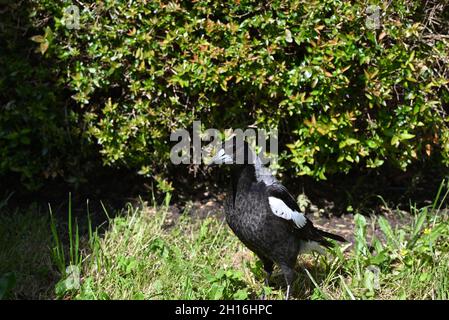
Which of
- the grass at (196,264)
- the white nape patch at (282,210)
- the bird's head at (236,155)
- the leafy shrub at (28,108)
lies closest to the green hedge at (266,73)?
the leafy shrub at (28,108)

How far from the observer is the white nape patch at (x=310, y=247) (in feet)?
13.0

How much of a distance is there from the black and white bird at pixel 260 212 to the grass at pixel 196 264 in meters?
0.25

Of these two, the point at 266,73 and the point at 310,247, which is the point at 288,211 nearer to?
the point at 310,247

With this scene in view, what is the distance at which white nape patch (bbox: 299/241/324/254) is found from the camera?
3957 millimetres

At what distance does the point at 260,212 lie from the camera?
3674 mm

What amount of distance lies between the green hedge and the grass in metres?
0.65

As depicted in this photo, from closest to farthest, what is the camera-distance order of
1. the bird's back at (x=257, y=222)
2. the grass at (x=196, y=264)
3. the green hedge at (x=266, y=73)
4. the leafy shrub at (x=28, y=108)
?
the bird's back at (x=257, y=222) < the grass at (x=196, y=264) < the green hedge at (x=266, y=73) < the leafy shrub at (x=28, y=108)

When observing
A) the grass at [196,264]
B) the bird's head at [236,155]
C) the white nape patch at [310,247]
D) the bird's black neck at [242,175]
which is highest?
the bird's head at [236,155]

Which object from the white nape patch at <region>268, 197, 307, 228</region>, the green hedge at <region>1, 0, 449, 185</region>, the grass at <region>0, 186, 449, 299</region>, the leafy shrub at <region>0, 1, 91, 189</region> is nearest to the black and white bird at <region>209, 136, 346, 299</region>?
the white nape patch at <region>268, 197, 307, 228</region>

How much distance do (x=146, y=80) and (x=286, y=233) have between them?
5.42 feet

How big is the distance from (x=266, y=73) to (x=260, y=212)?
1232 millimetres

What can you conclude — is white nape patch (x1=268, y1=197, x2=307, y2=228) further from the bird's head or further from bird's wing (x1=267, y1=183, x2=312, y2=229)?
the bird's head

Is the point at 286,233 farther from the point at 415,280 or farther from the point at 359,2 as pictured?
the point at 359,2

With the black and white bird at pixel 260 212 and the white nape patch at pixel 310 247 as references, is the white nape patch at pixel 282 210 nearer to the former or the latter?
the black and white bird at pixel 260 212
